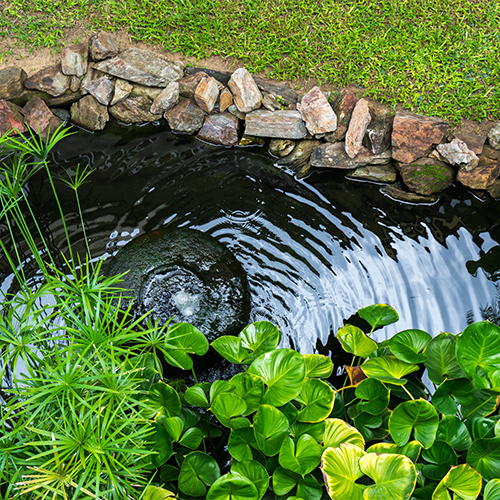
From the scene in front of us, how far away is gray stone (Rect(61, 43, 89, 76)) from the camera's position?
4.23 m

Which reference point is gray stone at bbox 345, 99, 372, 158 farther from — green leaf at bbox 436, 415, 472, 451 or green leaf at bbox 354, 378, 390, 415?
green leaf at bbox 436, 415, 472, 451

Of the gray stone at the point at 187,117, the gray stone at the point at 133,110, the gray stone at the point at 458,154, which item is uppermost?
the gray stone at the point at 133,110

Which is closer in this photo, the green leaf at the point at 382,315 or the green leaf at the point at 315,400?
the green leaf at the point at 315,400

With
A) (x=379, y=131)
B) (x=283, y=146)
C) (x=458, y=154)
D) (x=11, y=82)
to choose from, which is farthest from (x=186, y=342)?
(x=11, y=82)

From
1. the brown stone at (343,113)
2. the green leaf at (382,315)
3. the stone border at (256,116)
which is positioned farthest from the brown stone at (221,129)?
the green leaf at (382,315)

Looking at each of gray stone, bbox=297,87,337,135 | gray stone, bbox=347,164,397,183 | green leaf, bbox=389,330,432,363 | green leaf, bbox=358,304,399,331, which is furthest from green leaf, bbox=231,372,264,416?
gray stone, bbox=297,87,337,135

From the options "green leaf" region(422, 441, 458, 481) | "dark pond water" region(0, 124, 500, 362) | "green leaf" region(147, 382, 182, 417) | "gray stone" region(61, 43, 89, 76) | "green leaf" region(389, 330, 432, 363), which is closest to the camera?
"green leaf" region(422, 441, 458, 481)

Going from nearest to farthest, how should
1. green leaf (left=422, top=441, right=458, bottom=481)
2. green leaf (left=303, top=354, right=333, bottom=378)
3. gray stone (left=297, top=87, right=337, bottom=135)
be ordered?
1. green leaf (left=422, top=441, right=458, bottom=481)
2. green leaf (left=303, top=354, right=333, bottom=378)
3. gray stone (left=297, top=87, right=337, bottom=135)

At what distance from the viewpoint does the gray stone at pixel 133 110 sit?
4312mm

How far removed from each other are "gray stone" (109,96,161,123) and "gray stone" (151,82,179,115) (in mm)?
66

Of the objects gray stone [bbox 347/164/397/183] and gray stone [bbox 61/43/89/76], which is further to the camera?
gray stone [bbox 61/43/89/76]

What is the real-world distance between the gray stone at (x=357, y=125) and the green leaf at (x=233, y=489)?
305cm

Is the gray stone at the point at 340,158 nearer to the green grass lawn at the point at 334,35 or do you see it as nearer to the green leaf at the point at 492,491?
the green grass lawn at the point at 334,35

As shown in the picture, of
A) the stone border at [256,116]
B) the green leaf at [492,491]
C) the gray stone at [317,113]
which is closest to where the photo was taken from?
Result: the green leaf at [492,491]
